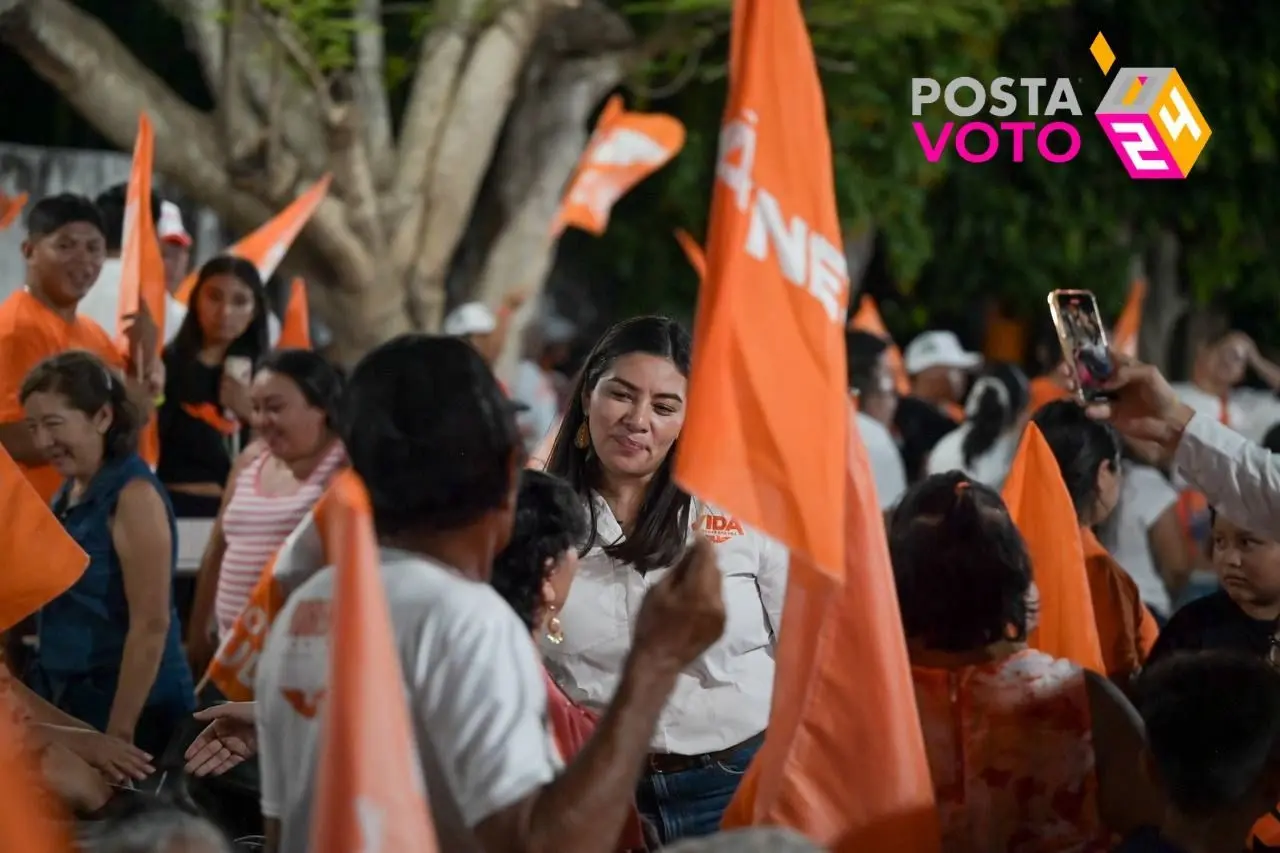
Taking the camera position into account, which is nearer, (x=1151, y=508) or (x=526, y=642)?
(x=526, y=642)

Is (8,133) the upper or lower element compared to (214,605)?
upper

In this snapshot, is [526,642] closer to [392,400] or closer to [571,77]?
[392,400]

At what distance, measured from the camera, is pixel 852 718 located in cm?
304

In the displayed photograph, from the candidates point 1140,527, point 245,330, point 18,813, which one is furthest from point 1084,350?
point 245,330

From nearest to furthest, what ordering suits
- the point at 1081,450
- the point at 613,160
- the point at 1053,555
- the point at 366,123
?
1. the point at 1053,555
2. the point at 1081,450
3. the point at 613,160
4. the point at 366,123

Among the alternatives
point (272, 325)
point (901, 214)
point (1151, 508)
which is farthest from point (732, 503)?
point (901, 214)

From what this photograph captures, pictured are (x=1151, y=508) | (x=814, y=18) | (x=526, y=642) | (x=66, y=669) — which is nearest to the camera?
(x=526, y=642)

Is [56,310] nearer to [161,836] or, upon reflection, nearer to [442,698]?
[161,836]

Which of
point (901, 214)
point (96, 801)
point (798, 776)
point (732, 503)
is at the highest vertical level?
point (901, 214)

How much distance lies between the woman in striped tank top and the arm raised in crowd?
3.38m

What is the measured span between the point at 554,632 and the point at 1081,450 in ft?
6.78

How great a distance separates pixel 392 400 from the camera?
2498 millimetres

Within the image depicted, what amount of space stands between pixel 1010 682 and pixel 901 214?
1159cm

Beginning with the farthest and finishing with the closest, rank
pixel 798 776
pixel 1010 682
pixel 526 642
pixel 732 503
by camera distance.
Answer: pixel 1010 682, pixel 798 776, pixel 732 503, pixel 526 642
